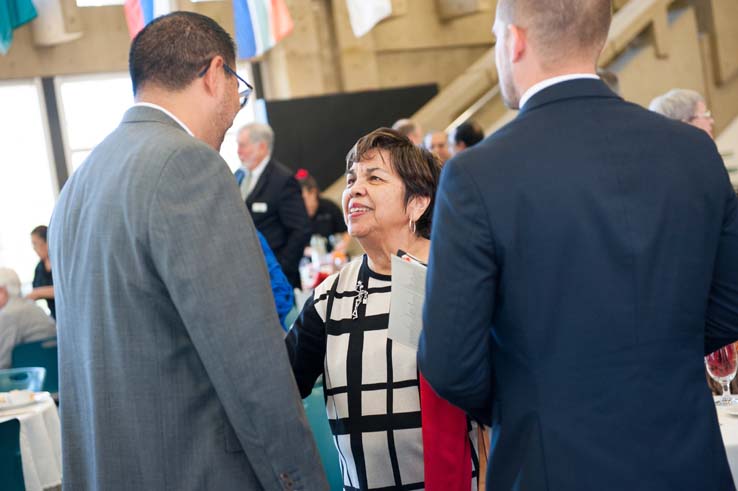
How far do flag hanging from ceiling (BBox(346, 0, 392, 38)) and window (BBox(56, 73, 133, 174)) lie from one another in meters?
2.99

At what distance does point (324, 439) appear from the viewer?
9.26 ft

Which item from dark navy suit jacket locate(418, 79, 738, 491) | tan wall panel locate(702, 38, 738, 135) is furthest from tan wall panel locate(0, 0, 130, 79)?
dark navy suit jacket locate(418, 79, 738, 491)

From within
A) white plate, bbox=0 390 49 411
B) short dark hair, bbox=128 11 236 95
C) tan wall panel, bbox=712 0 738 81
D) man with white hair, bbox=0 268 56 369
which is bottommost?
white plate, bbox=0 390 49 411

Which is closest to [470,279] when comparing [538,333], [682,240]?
[538,333]

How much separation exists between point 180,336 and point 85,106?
28.8ft

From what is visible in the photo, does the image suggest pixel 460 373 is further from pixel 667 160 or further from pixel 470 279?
pixel 667 160

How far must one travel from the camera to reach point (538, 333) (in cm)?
147

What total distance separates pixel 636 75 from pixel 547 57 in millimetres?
8109

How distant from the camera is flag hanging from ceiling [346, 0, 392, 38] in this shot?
7785mm

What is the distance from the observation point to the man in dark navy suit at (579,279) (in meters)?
1.45

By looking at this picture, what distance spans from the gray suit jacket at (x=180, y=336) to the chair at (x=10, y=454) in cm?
187

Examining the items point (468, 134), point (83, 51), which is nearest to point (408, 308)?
point (468, 134)

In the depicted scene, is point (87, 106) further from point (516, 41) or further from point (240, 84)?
point (516, 41)

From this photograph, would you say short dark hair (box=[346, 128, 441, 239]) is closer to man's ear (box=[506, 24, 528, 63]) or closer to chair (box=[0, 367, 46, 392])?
man's ear (box=[506, 24, 528, 63])
